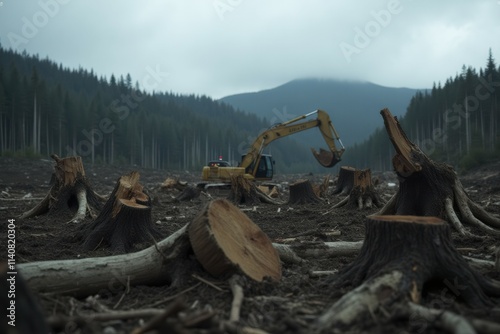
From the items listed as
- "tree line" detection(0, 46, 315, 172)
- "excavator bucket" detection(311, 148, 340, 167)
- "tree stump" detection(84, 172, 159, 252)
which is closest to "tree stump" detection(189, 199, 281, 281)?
"tree stump" detection(84, 172, 159, 252)

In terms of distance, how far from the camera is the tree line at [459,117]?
55.4 metres

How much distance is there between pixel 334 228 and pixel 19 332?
7.47 m

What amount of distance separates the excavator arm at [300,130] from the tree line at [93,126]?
61.2 feet

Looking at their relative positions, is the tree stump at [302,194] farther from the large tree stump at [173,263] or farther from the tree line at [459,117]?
the tree line at [459,117]

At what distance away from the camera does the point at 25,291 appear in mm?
2059

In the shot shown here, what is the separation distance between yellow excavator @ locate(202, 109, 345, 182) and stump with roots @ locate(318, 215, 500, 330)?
1619cm

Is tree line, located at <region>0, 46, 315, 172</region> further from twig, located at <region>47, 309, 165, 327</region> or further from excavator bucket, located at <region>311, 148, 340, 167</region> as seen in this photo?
twig, located at <region>47, 309, 165, 327</region>

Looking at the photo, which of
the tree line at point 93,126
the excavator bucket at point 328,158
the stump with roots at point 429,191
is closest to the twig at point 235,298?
the stump with roots at point 429,191

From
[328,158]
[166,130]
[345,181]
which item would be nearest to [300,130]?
[328,158]

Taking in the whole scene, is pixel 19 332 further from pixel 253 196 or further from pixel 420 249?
pixel 253 196

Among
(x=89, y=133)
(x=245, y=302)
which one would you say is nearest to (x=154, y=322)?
(x=245, y=302)

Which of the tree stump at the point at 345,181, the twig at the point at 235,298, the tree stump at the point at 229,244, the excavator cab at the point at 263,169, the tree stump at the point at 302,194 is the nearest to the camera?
the twig at the point at 235,298

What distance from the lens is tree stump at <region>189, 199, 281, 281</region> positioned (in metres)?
4.21

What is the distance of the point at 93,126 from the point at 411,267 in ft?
231
